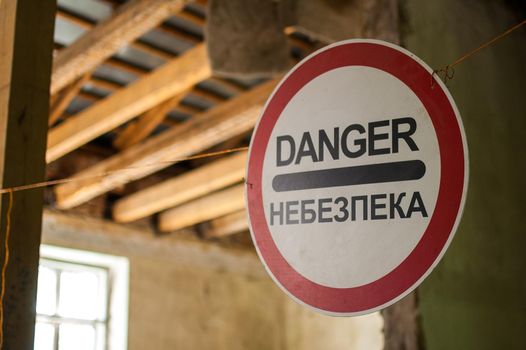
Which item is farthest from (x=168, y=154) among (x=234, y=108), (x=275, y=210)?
(x=275, y=210)

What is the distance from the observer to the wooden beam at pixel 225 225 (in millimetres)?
6852

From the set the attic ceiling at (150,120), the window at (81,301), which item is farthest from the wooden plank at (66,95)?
the window at (81,301)

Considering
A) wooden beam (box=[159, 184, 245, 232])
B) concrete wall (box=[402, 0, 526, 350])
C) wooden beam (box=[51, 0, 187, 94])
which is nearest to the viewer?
concrete wall (box=[402, 0, 526, 350])

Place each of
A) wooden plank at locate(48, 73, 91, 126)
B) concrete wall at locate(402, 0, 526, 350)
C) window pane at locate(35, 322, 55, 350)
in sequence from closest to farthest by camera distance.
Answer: concrete wall at locate(402, 0, 526, 350) < wooden plank at locate(48, 73, 91, 126) < window pane at locate(35, 322, 55, 350)

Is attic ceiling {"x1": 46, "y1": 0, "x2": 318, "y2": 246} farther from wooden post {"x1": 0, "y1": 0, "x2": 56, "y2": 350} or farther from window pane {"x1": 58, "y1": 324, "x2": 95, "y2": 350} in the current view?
wooden post {"x1": 0, "y1": 0, "x2": 56, "y2": 350}

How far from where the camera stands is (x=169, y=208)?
678cm

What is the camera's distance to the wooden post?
220cm

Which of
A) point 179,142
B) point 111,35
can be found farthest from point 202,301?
point 111,35

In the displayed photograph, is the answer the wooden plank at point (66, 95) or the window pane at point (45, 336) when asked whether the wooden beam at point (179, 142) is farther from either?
the window pane at point (45, 336)

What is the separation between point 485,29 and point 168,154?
8.14ft

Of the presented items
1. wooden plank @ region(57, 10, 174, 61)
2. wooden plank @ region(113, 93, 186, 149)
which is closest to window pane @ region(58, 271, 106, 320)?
wooden plank @ region(113, 93, 186, 149)

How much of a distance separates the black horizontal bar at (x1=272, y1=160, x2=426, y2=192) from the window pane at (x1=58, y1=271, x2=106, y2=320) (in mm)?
4515

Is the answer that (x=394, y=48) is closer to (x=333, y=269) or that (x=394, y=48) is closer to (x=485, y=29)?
(x=333, y=269)

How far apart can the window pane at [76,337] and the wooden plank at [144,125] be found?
4.76 feet
